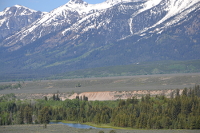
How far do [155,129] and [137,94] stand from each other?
207 feet

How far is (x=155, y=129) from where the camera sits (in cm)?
10088

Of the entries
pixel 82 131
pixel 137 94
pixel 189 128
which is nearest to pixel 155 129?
pixel 189 128

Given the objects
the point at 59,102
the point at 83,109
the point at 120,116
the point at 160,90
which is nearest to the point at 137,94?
the point at 160,90

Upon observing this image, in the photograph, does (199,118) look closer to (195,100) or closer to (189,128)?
(189,128)

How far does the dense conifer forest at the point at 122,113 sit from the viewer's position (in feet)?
339

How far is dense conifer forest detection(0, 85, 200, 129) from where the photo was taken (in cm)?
10332

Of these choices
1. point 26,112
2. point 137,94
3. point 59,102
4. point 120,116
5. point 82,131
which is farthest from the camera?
point 137,94

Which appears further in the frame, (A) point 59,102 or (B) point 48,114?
(A) point 59,102

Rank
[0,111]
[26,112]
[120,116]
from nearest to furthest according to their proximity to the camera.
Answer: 1. [120,116]
2. [26,112]
3. [0,111]

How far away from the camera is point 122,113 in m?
112

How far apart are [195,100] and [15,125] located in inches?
1560

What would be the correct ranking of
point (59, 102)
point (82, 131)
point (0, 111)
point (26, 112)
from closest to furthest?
point (82, 131) < point (26, 112) < point (0, 111) < point (59, 102)

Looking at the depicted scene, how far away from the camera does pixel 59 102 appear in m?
143

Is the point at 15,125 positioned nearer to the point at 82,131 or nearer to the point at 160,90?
the point at 82,131
